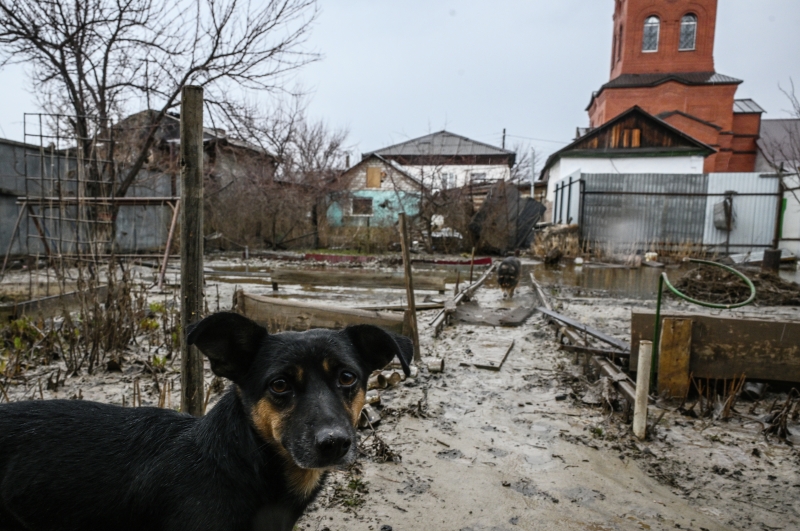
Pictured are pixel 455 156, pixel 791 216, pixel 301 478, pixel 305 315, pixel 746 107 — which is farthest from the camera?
pixel 746 107

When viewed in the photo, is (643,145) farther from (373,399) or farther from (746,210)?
(373,399)

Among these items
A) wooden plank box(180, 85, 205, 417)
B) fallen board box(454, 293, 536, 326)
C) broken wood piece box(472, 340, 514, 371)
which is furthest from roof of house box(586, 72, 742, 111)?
wooden plank box(180, 85, 205, 417)

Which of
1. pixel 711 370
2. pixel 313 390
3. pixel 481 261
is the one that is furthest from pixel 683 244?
pixel 313 390

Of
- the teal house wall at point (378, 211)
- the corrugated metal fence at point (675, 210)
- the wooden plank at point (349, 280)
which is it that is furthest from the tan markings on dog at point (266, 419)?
the corrugated metal fence at point (675, 210)

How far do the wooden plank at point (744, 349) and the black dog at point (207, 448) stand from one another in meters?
3.90

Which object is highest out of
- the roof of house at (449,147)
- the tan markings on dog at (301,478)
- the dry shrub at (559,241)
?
the roof of house at (449,147)

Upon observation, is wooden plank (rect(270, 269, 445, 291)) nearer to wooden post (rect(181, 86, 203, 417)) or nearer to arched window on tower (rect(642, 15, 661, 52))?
wooden post (rect(181, 86, 203, 417))

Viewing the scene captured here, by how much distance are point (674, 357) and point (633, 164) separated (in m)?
27.6

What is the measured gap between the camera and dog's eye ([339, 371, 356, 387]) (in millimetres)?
2236

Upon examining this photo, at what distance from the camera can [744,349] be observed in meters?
4.64

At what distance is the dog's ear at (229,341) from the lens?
6.81ft

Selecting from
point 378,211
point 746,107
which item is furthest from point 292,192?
point 746,107

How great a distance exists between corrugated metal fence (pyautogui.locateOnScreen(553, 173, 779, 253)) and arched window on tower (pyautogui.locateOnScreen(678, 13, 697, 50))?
18558 mm

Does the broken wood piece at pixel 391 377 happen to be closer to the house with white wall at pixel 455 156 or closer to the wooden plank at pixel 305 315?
the wooden plank at pixel 305 315
